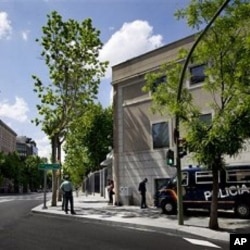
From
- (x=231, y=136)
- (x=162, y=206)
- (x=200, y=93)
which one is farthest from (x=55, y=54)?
(x=231, y=136)

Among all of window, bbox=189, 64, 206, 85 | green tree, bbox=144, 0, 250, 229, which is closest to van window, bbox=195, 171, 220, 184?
green tree, bbox=144, 0, 250, 229

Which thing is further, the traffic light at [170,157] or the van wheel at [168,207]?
the van wheel at [168,207]

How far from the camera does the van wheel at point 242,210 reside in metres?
18.6

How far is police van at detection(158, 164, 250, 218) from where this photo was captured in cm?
1886

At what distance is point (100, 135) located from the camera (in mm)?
60875

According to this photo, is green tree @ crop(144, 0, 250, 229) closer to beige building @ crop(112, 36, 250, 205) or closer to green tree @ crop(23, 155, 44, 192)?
beige building @ crop(112, 36, 250, 205)

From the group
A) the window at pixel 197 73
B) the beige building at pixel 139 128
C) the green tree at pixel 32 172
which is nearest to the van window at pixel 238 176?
the beige building at pixel 139 128

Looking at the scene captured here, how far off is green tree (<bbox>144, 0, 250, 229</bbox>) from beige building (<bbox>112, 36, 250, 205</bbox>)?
786 centimetres

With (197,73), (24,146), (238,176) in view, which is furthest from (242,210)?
(24,146)

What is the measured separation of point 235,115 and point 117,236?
5232 mm

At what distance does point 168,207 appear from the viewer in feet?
70.0

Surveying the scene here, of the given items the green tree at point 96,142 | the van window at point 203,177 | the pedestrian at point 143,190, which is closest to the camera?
the van window at point 203,177

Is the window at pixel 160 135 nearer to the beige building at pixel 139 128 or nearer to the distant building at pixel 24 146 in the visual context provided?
the beige building at pixel 139 128

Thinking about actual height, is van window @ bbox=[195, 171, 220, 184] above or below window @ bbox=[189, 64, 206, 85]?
below
